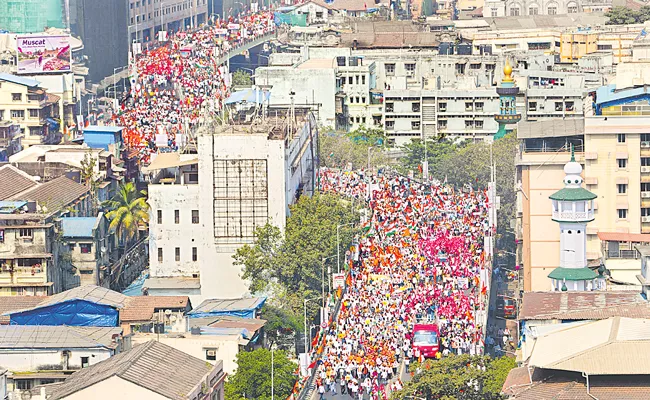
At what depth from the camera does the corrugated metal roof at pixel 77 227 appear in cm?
8831

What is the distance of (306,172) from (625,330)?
53.9 meters

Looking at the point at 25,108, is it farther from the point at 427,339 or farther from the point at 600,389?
the point at 600,389

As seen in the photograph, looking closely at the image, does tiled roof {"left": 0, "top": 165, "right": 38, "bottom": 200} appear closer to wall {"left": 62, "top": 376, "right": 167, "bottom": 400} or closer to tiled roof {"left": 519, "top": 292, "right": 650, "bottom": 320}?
wall {"left": 62, "top": 376, "right": 167, "bottom": 400}

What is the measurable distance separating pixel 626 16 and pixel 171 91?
2156 inches

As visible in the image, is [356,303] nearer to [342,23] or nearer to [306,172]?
[306,172]

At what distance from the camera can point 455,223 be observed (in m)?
104

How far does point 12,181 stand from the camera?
97.0 metres

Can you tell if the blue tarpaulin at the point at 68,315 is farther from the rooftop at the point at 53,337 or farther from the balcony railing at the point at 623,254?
the balcony railing at the point at 623,254

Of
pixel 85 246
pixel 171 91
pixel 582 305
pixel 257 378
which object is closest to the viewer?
pixel 582 305

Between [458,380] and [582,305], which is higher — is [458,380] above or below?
below

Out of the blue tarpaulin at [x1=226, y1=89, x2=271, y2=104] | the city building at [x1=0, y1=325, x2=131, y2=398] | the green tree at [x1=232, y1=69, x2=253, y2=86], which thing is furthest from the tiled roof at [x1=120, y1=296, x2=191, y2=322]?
the green tree at [x1=232, y1=69, x2=253, y2=86]

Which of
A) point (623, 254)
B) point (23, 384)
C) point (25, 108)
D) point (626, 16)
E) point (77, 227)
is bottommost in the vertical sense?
point (23, 384)

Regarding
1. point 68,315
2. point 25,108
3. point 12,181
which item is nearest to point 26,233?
point 68,315

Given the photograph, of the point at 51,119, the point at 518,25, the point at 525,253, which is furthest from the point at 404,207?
the point at 518,25
